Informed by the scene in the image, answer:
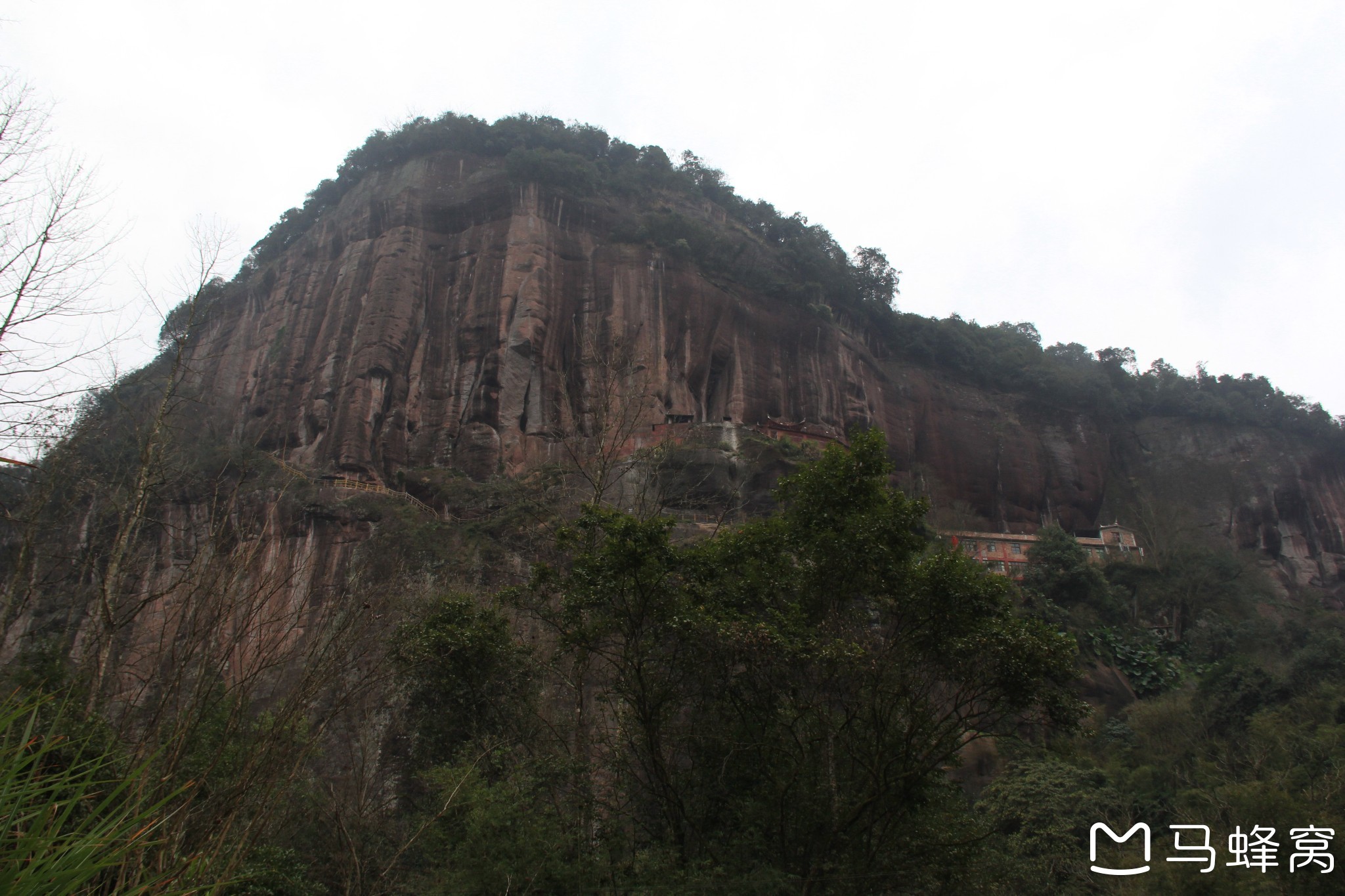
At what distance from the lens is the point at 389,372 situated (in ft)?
98.1

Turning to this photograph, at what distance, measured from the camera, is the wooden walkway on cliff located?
2355cm

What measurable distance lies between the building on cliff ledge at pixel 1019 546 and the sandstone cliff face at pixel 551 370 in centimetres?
170

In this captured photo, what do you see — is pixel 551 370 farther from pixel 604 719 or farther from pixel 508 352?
pixel 604 719

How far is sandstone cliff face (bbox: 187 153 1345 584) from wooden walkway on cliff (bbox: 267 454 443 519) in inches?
54.4

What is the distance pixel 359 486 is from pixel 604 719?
17.6 metres

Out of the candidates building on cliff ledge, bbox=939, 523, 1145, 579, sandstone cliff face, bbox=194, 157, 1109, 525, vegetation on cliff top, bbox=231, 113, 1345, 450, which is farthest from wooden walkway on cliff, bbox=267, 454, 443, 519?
building on cliff ledge, bbox=939, 523, 1145, 579

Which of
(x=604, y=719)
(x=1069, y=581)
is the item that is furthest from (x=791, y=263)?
(x=604, y=719)

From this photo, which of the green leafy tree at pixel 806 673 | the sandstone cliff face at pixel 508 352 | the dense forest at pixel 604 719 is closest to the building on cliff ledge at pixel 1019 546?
the sandstone cliff face at pixel 508 352

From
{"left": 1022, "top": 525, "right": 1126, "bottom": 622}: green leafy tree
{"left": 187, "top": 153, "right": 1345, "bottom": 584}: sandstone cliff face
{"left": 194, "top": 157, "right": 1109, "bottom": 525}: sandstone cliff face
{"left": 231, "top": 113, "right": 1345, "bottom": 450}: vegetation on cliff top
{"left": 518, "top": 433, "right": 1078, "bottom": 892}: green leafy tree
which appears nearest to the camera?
{"left": 518, "top": 433, "right": 1078, "bottom": 892}: green leafy tree

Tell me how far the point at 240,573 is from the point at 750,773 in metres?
5.34

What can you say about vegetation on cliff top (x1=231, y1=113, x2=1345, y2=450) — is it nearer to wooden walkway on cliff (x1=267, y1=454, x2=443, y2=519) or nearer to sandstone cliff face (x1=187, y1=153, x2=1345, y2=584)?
sandstone cliff face (x1=187, y1=153, x2=1345, y2=584)

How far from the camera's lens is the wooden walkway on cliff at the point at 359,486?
77.3 feet

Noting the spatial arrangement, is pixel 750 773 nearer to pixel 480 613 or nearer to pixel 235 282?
pixel 480 613

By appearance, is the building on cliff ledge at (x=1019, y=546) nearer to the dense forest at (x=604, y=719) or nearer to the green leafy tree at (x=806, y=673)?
the dense forest at (x=604, y=719)
